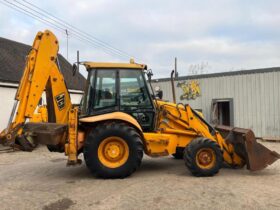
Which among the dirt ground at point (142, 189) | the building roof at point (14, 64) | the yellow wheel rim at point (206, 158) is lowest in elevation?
the dirt ground at point (142, 189)

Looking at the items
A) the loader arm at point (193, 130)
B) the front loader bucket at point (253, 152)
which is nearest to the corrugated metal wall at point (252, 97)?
the loader arm at point (193, 130)

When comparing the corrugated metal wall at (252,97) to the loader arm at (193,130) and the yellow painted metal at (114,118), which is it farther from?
the yellow painted metal at (114,118)

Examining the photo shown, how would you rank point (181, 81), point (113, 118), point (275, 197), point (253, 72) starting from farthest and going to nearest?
point (181, 81), point (253, 72), point (113, 118), point (275, 197)

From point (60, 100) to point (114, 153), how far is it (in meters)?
1.94

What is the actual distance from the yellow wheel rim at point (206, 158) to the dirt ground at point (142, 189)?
12.3 inches

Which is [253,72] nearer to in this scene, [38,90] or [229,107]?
[229,107]

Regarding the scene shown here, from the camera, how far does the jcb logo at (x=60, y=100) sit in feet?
30.0

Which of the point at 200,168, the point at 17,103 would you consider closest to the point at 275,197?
the point at 200,168

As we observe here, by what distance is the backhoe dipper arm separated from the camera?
8.18 m

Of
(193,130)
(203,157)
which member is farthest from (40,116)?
(203,157)

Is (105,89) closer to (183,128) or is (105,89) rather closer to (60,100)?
(60,100)

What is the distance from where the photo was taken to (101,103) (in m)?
8.82

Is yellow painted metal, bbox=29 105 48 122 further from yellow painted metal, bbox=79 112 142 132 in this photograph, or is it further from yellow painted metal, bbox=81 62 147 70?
yellow painted metal, bbox=79 112 142 132

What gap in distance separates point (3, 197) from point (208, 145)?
442 centimetres
